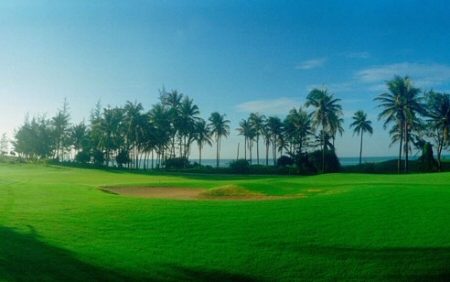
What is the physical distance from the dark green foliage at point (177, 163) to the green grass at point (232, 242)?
56.8 metres

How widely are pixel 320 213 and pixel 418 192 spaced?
5.73m

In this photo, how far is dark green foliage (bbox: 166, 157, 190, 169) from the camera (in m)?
69.3

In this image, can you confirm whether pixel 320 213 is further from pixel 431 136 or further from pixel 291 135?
pixel 291 135

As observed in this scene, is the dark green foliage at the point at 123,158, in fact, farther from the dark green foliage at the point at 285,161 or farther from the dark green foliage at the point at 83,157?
the dark green foliage at the point at 285,161

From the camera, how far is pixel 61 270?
7.10 m

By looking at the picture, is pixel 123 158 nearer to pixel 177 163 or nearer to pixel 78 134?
pixel 177 163

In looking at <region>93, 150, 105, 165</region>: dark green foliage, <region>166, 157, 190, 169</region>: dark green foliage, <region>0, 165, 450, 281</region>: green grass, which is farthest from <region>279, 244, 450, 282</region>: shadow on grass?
<region>93, 150, 105, 165</region>: dark green foliage

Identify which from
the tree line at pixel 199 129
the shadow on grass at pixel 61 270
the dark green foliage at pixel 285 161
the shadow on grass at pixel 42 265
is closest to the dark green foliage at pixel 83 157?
the tree line at pixel 199 129

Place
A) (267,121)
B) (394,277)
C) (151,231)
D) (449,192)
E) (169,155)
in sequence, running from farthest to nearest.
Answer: (267,121)
(169,155)
(449,192)
(151,231)
(394,277)

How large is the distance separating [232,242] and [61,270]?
4.15 m

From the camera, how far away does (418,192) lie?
1404 cm

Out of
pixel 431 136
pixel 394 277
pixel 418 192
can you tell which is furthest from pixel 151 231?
pixel 431 136

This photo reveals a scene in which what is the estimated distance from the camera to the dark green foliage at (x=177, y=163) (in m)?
69.3

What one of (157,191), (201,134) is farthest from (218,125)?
(157,191)
